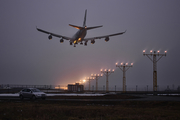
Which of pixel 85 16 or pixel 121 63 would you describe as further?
pixel 121 63

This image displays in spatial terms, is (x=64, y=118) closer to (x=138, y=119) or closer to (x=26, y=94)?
(x=138, y=119)

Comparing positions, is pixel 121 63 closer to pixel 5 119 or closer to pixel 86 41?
pixel 86 41

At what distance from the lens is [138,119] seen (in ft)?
40.4

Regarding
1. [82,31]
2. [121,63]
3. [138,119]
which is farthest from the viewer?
[121,63]

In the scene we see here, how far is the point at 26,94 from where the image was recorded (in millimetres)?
29359

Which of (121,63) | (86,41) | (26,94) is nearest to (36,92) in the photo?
(26,94)

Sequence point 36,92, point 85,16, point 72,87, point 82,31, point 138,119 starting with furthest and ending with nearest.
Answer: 1. point 72,87
2. point 85,16
3. point 82,31
4. point 36,92
5. point 138,119

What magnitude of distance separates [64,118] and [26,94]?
1814 cm

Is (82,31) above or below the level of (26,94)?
above

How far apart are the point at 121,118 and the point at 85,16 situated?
33.9m

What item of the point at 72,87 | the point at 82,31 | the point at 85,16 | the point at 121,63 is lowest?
the point at 72,87

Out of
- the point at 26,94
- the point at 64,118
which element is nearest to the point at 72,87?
the point at 26,94

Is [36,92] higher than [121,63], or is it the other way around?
[121,63]

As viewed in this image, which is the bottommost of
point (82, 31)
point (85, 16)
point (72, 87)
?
point (72, 87)
